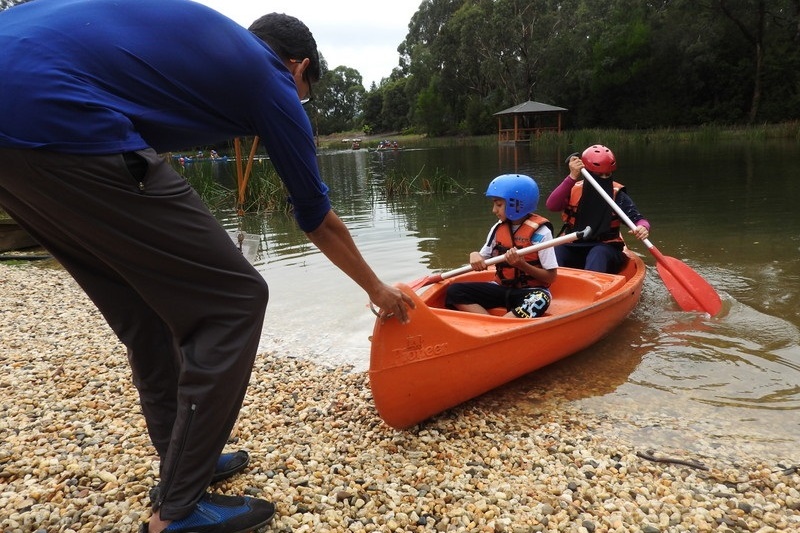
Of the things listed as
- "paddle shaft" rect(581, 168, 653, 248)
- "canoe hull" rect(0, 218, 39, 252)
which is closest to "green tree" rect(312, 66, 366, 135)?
"canoe hull" rect(0, 218, 39, 252)

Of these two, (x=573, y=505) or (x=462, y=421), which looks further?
(x=462, y=421)

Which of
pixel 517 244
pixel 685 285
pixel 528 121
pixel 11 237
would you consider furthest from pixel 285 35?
pixel 528 121

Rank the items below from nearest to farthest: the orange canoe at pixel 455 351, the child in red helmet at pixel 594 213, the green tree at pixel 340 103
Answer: the orange canoe at pixel 455 351
the child in red helmet at pixel 594 213
the green tree at pixel 340 103

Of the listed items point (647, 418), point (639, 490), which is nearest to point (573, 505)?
point (639, 490)

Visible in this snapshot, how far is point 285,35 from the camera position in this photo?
6.49 feet

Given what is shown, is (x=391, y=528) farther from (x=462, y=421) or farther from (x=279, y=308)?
(x=279, y=308)

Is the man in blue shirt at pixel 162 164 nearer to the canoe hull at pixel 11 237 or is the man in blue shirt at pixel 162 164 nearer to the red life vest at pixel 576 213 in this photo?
the red life vest at pixel 576 213

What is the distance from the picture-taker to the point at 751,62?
120 feet

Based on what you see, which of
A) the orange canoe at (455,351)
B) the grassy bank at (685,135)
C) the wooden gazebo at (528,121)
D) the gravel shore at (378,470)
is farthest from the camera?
the wooden gazebo at (528,121)

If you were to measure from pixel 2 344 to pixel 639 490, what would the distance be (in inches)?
186

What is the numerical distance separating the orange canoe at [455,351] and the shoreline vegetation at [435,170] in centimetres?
945

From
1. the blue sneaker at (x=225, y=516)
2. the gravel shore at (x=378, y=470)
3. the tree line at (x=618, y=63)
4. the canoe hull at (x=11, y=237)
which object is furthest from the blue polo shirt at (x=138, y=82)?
the tree line at (x=618, y=63)

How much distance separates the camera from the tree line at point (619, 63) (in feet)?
116

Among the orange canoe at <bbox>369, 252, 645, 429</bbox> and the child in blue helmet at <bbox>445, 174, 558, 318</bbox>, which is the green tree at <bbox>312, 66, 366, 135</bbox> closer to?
the child in blue helmet at <bbox>445, 174, 558, 318</bbox>
